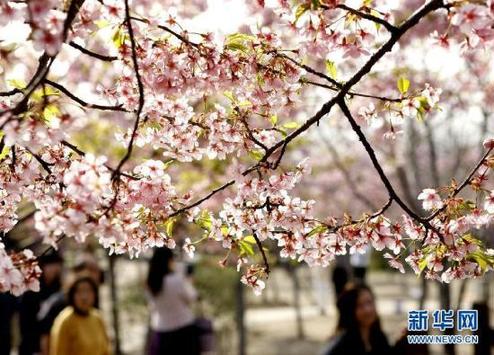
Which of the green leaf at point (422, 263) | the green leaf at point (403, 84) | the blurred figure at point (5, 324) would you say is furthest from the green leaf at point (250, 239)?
the blurred figure at point (5, 324)

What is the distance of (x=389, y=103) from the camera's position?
2783 mm

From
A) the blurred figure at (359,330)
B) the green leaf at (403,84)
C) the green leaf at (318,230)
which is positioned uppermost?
the green leaf at (403,84)

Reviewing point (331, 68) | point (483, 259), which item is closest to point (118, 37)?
point (331, 68)

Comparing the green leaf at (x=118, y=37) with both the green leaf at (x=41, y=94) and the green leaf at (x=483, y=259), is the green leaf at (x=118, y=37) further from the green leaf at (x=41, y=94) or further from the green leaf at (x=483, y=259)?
the green leaf at (x=483, y=259)

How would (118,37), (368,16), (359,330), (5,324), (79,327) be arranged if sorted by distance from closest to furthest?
1. (368,16)
2. (118,37)
3. (359,330)
4. (79,327)
5. (5,324)

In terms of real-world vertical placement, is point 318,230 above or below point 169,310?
above

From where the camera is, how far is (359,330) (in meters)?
5.27

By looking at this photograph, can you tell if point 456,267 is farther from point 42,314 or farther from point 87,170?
point 42,314

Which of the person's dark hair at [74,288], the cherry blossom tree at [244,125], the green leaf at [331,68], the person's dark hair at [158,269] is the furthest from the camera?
the person's dark hair at [158,269]

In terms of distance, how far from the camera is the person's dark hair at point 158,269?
23.7 ft

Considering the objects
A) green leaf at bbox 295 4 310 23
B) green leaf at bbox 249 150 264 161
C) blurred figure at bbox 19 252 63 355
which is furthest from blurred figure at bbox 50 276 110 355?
green leaf at bbox 295 4 310 23

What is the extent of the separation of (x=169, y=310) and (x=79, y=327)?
5.53 feet

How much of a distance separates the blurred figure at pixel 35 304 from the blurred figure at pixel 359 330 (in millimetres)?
2991

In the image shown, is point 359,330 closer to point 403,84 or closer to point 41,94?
point 403,84
